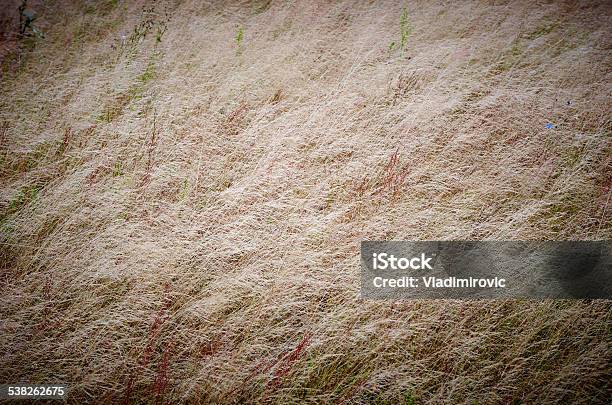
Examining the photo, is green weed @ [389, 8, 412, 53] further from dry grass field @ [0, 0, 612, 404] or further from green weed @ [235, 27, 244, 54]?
green weed @ [235, 27, 244, 54]

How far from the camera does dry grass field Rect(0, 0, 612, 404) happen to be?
1897 mm

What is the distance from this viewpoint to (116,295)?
2096mm

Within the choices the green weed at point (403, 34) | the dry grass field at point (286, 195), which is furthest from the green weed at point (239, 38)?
the green weed at point (403, 34)

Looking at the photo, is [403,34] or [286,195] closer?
[286,195]

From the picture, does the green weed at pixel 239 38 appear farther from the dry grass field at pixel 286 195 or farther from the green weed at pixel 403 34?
the green weed at pixel 403 34

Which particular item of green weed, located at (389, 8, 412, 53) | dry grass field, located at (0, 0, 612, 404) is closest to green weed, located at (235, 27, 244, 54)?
dry grass field, located at (0, 0, 612, 404)

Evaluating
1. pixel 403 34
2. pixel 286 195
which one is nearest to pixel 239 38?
pixel 403 34

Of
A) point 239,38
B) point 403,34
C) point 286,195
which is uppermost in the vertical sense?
point 239,38

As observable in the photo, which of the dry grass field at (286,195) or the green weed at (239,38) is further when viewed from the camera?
the green weed at (239,38)

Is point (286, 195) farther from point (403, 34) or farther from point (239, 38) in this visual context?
point (403, 34)

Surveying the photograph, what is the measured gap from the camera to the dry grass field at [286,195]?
1.90m

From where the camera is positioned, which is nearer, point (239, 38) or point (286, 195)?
point (286, 195)

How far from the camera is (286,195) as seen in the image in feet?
8.53

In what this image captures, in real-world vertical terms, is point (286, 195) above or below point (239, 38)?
below
